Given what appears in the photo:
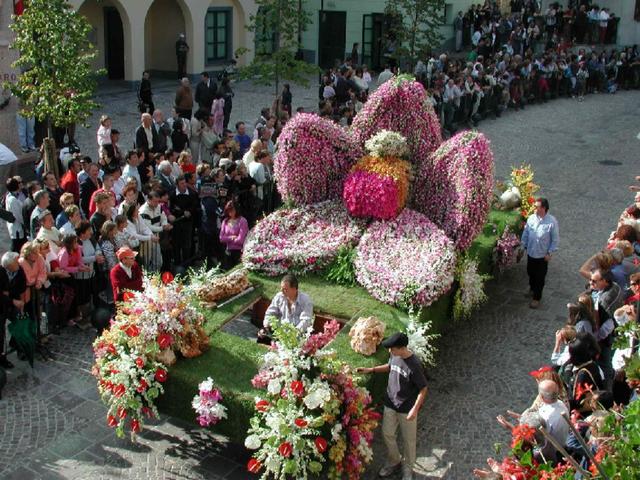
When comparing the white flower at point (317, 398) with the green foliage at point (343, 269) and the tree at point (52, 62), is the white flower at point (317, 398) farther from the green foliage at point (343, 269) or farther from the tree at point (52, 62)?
the tree at point (52, 62)

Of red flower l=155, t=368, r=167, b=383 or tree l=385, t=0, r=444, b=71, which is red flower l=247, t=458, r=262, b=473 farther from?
tree l=385, t=0, r=444, b=71

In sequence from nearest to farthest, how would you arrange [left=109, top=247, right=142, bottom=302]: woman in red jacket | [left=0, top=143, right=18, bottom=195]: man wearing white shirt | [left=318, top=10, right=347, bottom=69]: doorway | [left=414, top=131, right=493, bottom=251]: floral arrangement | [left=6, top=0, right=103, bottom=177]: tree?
[left=109, top=247, right=142, bottom=302]: woman in red jacket, [left=414, top=131, right=493, bottom=251]: floral arrangement, [left=6, top=0, right=103, bottom=177]: tree, [left=0, top=143, right=18, bottom=195]: man wearing white shirt, [left=318, top=10, right=347, bottom=69]: doorway

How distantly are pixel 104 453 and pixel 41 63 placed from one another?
8.43 metres

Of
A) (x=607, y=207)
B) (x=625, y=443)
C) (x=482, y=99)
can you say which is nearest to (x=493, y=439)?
(x=625, y=443)

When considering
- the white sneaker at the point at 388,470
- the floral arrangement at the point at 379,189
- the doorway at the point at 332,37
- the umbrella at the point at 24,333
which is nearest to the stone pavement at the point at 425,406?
the white sneaker at the point at 388,470

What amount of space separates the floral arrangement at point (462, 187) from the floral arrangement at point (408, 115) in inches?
18.9

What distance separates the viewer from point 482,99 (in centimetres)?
2547

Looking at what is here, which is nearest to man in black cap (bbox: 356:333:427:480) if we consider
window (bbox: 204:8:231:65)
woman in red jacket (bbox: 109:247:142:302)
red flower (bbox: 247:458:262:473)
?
red flower (bbox: 247:458:262:473)

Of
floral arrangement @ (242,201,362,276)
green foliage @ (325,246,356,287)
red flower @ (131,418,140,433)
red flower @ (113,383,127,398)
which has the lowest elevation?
red flower @ (131,418,140,433)

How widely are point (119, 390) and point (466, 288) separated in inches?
196

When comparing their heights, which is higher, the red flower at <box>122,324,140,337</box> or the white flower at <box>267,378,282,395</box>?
the red flower at <box>122,324,140,337</box>

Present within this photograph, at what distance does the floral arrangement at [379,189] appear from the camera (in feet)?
38.1

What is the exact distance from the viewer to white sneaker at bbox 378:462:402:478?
837 centimetres

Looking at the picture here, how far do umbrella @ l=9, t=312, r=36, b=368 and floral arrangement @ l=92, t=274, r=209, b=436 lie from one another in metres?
1.57
